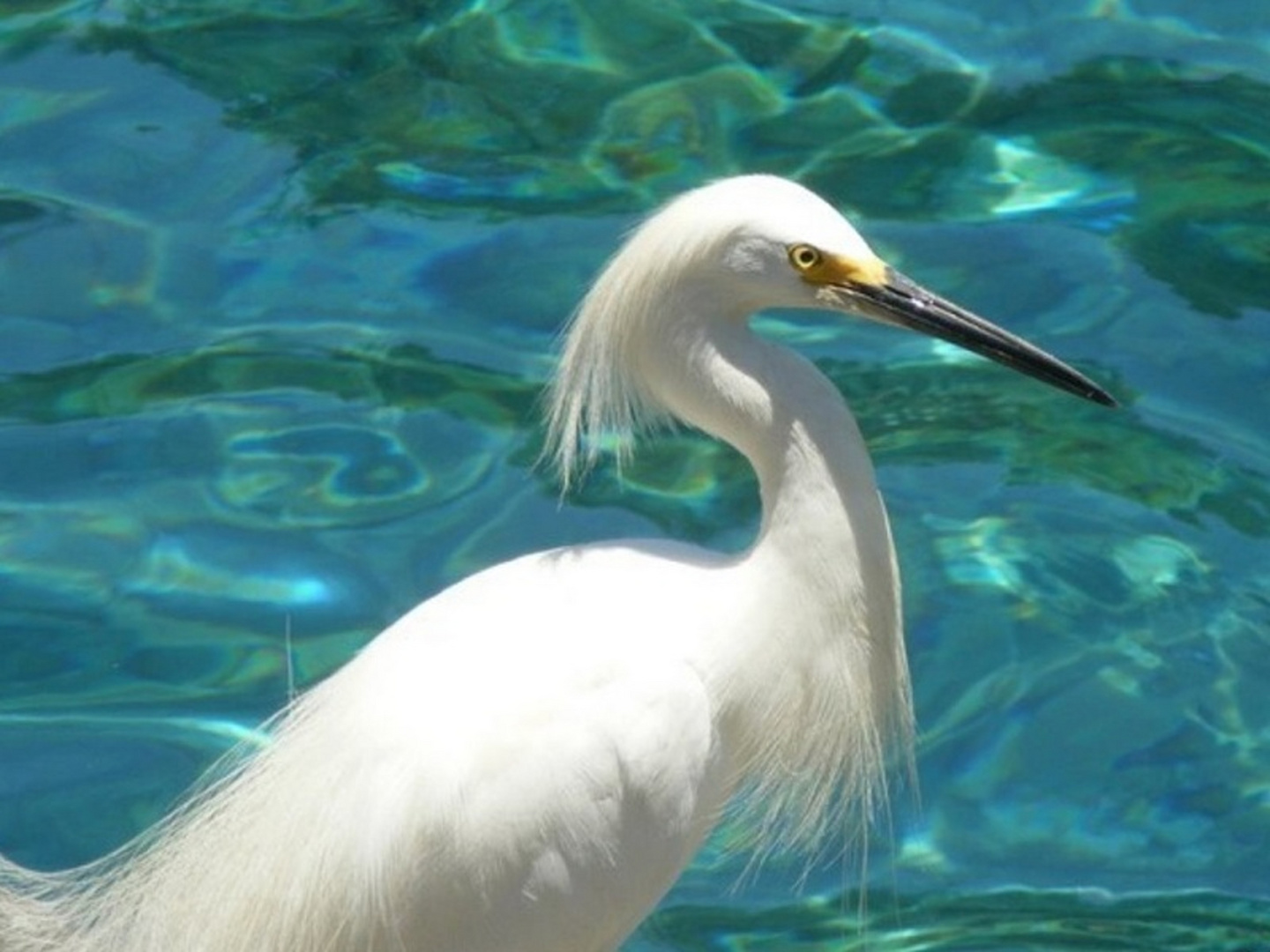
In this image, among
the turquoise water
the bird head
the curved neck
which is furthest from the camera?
the turquoise water


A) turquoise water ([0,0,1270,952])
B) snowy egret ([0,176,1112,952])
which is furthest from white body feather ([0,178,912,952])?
turquoise water ([0,0,1270,952])

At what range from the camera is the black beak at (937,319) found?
395 cm

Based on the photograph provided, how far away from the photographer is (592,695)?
4023mm

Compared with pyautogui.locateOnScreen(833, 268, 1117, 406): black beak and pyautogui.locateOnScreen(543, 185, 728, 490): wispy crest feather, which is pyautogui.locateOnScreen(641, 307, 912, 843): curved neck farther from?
pyautogui.locateOnScreen(833, 268, 1117, 406): black beak

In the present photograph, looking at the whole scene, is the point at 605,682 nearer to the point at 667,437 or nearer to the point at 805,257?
the point at 805,257

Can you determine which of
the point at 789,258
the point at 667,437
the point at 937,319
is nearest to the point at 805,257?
the point at 789,258

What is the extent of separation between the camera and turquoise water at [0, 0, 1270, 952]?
525 cm

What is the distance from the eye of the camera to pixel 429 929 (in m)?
4.00

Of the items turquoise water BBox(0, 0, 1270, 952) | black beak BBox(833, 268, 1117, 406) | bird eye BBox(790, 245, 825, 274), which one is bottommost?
black beak BBox(833, 268, 1117, 406)

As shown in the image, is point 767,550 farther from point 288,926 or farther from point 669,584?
point 288,926

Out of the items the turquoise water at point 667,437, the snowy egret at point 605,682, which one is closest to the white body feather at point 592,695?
the snowy egret at point 605,682

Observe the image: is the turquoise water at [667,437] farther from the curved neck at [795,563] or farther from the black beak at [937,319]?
the black beak at [937,319]

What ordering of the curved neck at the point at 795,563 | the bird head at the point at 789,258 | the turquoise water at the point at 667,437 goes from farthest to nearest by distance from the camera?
the turquoise water at the point at 667,437 → the curved neck at the point at 795,563 → the bird head at the point at 789,258

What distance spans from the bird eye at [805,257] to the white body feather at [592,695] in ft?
0.06
